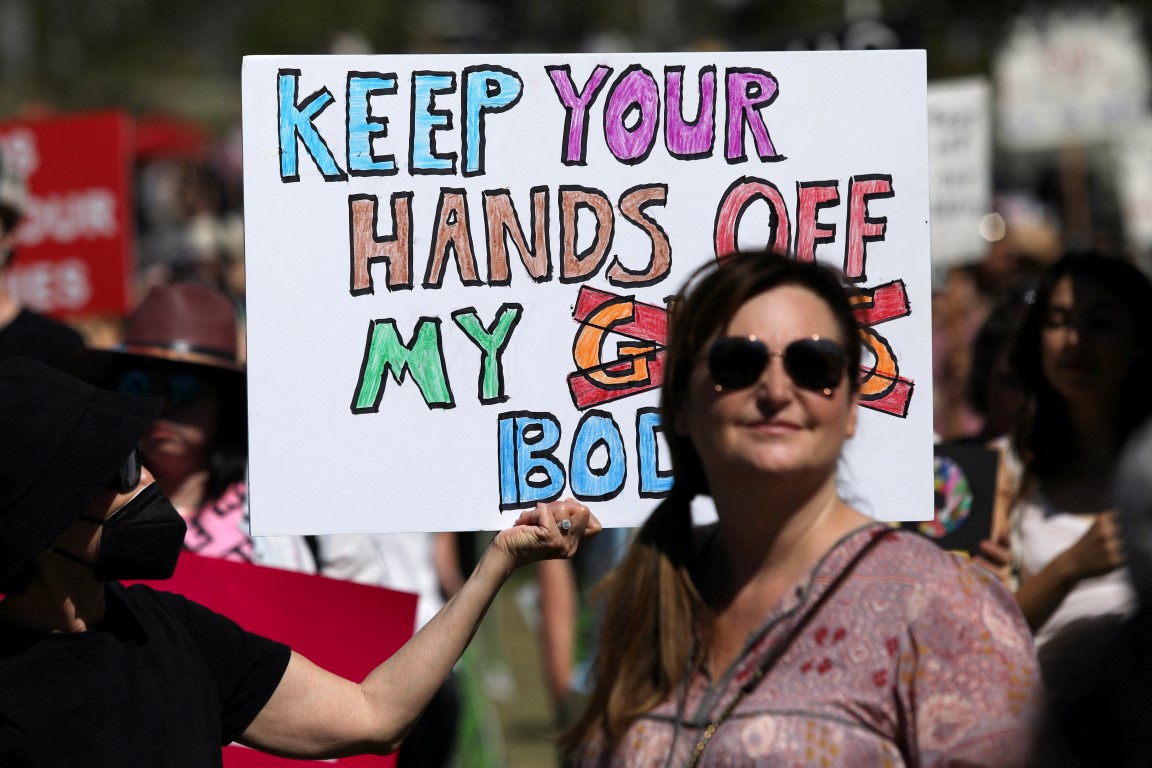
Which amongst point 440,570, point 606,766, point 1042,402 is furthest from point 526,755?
point 606,766

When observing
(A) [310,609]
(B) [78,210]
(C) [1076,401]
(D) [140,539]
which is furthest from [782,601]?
(B) [78,210]

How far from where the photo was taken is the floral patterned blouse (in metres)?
2.42

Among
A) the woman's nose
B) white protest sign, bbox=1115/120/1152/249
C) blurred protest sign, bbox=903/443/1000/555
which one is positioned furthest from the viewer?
white protest sign, bbox=1115/120/1152/249

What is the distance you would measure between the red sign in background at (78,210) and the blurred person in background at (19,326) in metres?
2.62

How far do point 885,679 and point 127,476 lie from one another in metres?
1.17

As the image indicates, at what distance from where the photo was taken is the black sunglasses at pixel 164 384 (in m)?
4.28

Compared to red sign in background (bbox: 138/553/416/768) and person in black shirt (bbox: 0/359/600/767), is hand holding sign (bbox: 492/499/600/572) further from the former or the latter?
red sign in background (bbox: 138/553/416/768)

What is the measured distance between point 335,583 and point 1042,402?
170cm

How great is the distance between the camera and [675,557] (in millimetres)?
2900

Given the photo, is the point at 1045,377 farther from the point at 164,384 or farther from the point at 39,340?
the point at 39,340

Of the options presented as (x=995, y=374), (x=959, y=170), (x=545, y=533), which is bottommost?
(x=545, y=533)

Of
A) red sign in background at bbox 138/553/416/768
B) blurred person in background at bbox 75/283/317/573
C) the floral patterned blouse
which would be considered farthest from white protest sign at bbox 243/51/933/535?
blurred person in background at bbox 75/283/317/573

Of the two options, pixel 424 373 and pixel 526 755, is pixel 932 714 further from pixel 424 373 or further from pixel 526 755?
pixel 526 755

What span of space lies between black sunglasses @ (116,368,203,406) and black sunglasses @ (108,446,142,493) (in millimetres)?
1772
